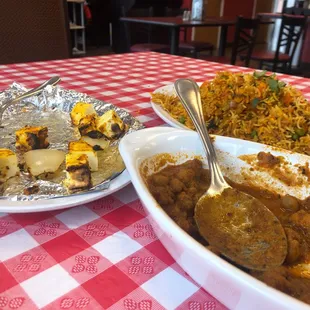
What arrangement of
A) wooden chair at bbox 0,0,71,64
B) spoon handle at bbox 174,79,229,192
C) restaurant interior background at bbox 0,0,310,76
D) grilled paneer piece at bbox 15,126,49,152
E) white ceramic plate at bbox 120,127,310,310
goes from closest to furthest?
white ceramic plate at bbox 120,127,310,310, spoon handle at bbox 174,79,229,192, grilled paneer piece at bbox 15,126,49,152, wooden chair at bbox 0,0,71,64, restaurant interior background at bbox 0,0,310,76

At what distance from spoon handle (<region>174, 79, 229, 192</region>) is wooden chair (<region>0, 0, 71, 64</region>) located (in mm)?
1989

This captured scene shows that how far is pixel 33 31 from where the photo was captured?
7.88 ft

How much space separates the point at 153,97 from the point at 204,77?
0.61 meters

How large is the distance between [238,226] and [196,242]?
0.47ft

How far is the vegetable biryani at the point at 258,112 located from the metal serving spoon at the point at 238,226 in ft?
1.07

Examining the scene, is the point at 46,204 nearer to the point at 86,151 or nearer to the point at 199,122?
the point at 86,151

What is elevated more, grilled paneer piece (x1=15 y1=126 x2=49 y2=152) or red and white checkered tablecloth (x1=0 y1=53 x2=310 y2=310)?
grilled paneer piece (x1=15 y1=126 x2=49 y2=152)

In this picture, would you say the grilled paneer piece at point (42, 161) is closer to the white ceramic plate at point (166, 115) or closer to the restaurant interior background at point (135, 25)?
the white ceramic plate at point (166, 115)

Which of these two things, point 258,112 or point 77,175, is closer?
point 77,175

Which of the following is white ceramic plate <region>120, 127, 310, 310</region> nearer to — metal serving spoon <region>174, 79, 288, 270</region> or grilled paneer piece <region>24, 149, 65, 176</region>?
metal serving spoon <region>174, 79, 288, 270</region>

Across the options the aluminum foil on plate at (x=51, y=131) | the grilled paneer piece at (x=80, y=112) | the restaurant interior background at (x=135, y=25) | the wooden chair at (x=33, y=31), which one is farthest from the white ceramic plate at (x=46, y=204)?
the restaurant interior background at (x=135, y=25)

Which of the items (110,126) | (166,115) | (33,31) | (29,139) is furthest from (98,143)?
(33,31)

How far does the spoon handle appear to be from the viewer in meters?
0.59

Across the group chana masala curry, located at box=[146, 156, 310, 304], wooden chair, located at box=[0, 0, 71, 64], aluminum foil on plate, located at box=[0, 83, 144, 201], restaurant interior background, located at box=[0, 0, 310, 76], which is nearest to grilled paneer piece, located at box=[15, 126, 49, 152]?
aluminum foil on plate, located at box=[0, 83, 144, 201]
